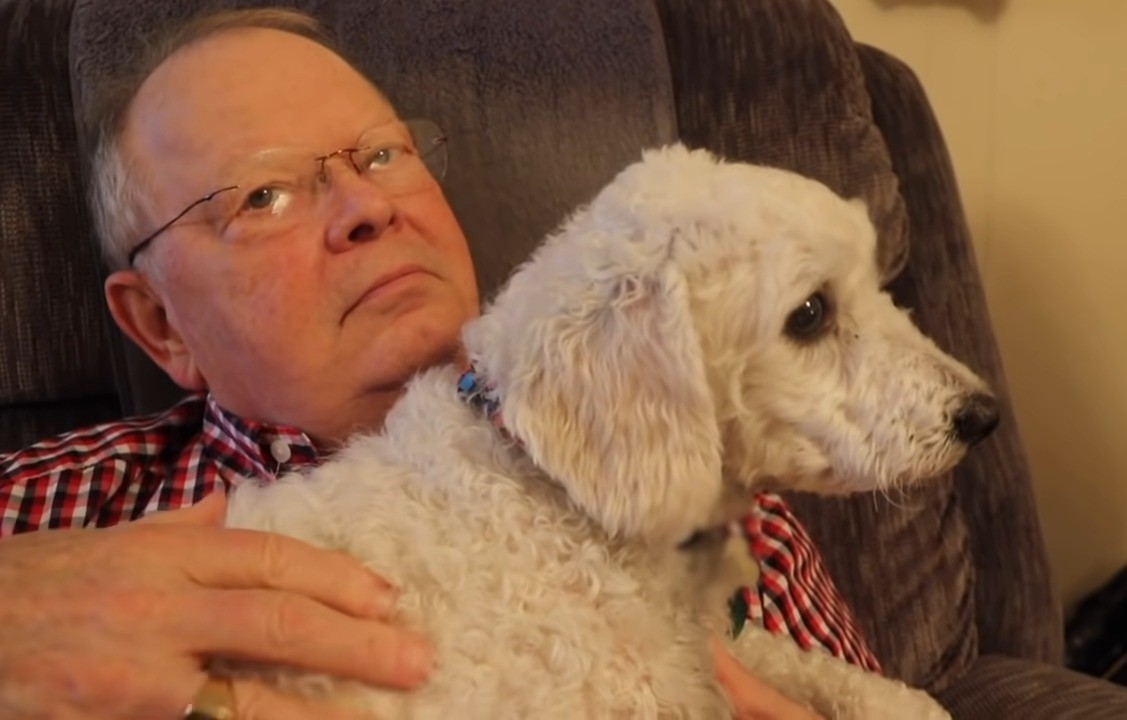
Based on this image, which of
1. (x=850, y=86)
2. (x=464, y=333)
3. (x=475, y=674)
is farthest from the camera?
(x=850, y=86)

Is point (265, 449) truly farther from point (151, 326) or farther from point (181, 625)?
point (181, 625)

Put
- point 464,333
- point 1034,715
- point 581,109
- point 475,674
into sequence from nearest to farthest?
point 475,674 < point 464,333 < point 1034,715 < point 581,109

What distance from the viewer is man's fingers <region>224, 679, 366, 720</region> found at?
717 millimetres

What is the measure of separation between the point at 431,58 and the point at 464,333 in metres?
0.51

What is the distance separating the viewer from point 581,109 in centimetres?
126

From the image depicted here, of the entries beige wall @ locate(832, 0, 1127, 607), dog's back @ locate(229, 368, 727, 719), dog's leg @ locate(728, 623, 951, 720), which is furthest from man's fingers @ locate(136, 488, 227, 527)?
beige wall @ locate(832, 0, 1127, 607)

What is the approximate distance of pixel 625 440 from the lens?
768 mm

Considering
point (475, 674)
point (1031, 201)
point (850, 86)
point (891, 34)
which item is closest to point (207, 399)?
point (475, 674)

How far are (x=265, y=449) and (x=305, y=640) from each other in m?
0.41

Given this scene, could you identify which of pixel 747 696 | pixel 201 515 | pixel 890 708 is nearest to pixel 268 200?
pixel 201 515

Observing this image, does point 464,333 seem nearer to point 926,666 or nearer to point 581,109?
point 581,109

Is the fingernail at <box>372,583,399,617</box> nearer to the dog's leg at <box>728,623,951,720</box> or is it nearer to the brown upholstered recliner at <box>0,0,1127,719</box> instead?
the dog's leg at <box>728,623,951,720</box>

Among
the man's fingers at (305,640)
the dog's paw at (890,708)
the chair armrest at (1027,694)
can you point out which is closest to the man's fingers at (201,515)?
the man's fingers at (305,640)

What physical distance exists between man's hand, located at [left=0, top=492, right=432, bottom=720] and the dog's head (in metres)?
0.16
